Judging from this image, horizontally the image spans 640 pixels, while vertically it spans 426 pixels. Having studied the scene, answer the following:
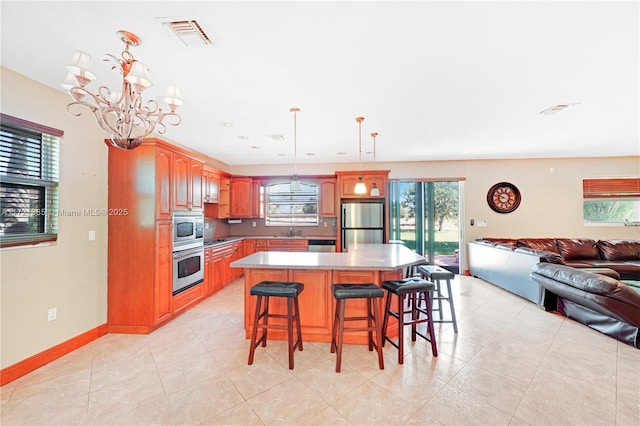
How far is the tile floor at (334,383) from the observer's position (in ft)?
5.99

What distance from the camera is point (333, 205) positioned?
19.7ft

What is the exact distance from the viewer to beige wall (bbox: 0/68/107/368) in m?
2.27

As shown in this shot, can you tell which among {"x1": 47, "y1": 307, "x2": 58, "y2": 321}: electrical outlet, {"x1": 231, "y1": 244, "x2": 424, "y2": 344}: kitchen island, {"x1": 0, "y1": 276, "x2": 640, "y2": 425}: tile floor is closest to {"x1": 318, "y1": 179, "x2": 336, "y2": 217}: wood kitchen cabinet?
{"x1": 231, "y1": 244, "x2": 424, "y2": 344}: kitchen island

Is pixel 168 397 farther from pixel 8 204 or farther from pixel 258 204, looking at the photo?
pixel 258 204

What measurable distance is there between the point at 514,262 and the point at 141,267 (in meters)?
5.48

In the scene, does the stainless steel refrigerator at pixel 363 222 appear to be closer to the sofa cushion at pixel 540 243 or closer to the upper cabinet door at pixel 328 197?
the upper cabinet door at pixel 328 197

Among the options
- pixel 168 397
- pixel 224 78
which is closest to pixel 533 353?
pixel 168 397

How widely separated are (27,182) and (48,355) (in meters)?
1.61

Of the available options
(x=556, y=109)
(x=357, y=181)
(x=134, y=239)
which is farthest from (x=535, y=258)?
(x=134, y=239)

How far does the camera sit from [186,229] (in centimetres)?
373

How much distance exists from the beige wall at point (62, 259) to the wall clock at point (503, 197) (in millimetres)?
6926

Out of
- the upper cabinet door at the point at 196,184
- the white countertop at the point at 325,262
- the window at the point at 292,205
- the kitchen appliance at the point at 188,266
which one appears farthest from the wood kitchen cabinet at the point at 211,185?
the white countertop at the point at 325,262

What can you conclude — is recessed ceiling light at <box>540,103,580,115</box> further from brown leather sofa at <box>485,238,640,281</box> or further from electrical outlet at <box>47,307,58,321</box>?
electrical outlet at <box>47,307,58,321</box>

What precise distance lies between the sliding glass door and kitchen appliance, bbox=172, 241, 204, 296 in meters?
4.47
